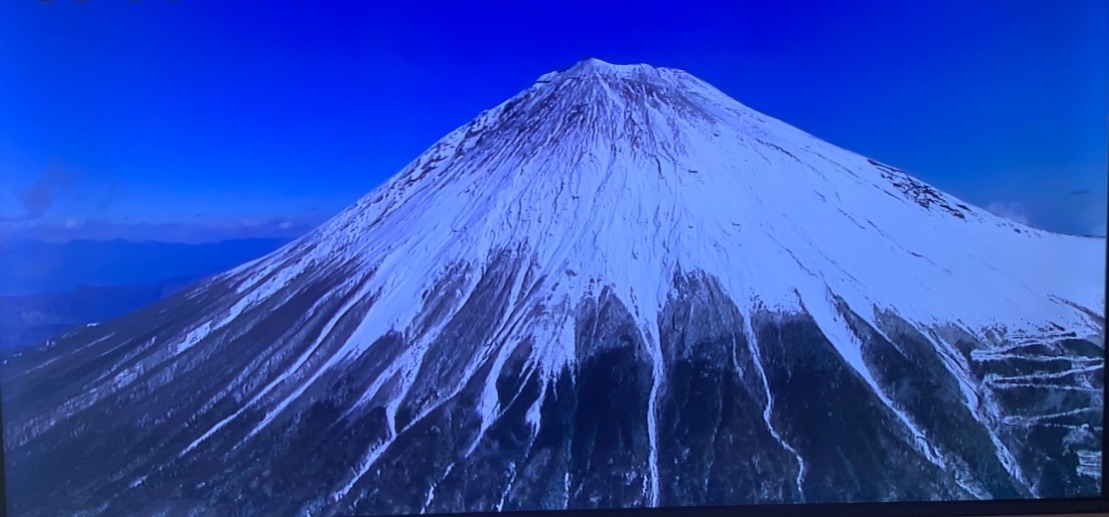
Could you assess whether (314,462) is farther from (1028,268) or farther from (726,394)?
(1028,268)

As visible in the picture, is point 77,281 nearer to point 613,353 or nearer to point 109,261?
point 109,261

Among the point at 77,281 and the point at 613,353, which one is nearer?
the point at 77,281

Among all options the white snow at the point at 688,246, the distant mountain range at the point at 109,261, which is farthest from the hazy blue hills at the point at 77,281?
the white snow at the point at 688,246

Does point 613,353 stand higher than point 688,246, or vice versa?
point 688,246

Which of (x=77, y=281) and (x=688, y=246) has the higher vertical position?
(x=688, y=246)

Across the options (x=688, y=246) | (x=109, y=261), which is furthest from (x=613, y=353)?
(x=109, y=261)

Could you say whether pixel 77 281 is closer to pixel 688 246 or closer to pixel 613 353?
pixel 613 353

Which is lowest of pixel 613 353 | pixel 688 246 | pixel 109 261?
pixel 613 353

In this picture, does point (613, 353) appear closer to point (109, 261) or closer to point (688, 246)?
point (688, 246)

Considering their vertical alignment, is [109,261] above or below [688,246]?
below
